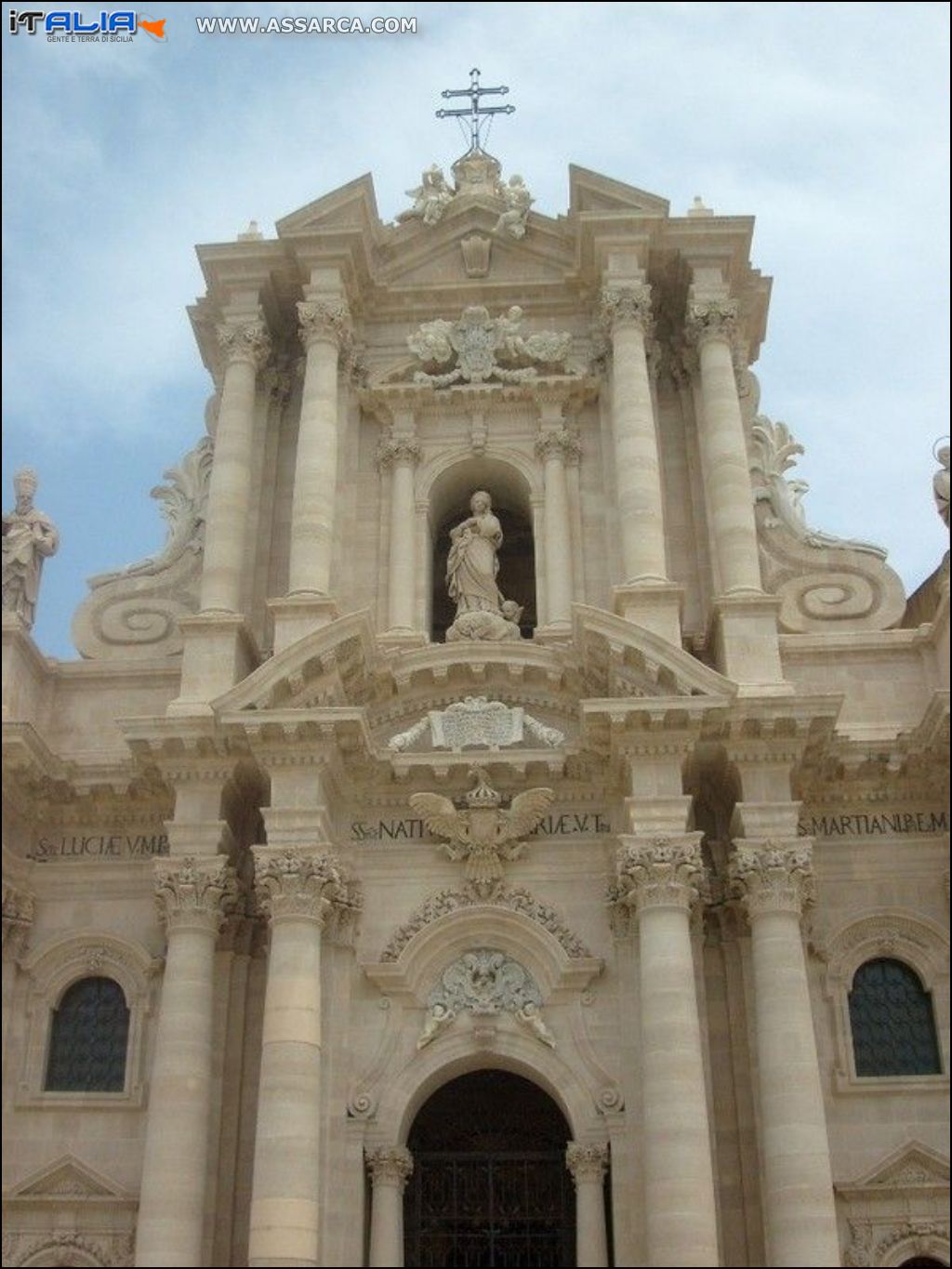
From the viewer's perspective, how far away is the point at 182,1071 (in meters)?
16.3

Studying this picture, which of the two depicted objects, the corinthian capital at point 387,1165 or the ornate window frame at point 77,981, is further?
the ornate window frame at point 77,981

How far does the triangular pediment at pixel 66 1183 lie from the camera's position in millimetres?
16828

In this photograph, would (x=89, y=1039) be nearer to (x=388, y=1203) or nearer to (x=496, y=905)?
(x=388, y=1203)

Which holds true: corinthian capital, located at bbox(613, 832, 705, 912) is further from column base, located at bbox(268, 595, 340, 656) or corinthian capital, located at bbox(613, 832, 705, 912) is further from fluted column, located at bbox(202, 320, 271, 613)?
fluted column, located at bbox(202, 320, 271, 613)

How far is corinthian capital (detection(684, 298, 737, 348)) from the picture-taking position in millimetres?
21328

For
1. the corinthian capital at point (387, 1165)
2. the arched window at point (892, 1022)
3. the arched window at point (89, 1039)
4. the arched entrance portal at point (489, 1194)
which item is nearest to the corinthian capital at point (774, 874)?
the arched window at point (892, 1022)

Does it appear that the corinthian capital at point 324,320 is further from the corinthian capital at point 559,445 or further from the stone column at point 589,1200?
the stone column at point 589,1200

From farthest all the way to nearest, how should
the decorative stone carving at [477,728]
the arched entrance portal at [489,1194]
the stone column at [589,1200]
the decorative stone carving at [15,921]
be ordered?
→ 1. the decorative stone carving at [477,728]
2. the decorative stone carving at [15,921]
3. the arched entrance portal at [489,1194]
4. the stone column at [589,1200]

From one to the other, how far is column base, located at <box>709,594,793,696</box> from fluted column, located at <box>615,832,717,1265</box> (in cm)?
222

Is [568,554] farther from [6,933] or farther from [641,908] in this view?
[6,933]

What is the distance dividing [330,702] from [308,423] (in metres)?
4.61

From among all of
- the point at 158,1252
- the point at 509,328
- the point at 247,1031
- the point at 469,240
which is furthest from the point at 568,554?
the point at 158,1252

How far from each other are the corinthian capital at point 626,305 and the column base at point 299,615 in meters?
5.97

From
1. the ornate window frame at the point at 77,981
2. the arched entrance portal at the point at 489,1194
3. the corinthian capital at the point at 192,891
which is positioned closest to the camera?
the corinthian capital at the point at 192,891
